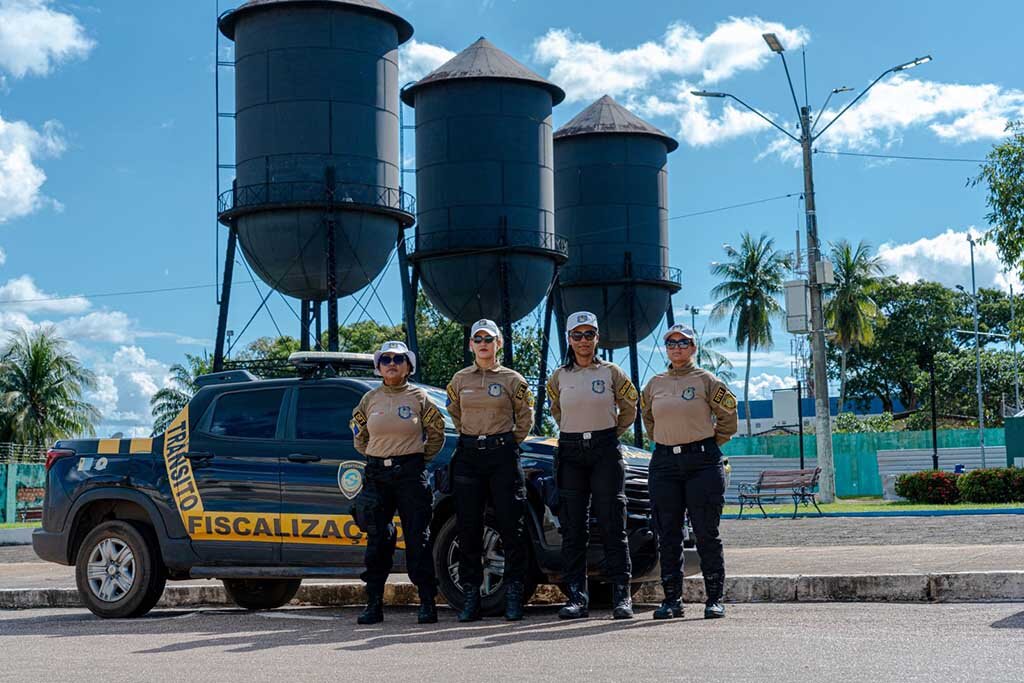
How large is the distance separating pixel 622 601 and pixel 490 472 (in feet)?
4.26

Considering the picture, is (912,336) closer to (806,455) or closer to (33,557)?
(806,455)

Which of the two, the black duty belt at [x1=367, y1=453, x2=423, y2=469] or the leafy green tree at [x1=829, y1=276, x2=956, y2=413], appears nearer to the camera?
the black duty belt at [x1=367, y1=453, x2=423, y2=469]

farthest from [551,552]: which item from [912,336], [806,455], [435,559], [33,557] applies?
[912,336]

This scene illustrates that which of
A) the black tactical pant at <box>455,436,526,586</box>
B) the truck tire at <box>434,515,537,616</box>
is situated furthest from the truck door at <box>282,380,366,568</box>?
the black tactical pant at <box>455,436,526,586</box>

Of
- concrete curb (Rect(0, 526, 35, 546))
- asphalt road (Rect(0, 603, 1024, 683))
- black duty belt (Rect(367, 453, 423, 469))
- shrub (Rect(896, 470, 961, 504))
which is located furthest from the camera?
concrete curb (Rect(0, 526, 35, 546))

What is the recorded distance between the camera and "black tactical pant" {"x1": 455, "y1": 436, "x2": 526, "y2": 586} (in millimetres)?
9531

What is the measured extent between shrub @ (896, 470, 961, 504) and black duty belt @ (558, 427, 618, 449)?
21.5 meters

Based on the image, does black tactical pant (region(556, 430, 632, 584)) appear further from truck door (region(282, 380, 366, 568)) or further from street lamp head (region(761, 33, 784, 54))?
street lamp head (region(761, 33, 784, 54))

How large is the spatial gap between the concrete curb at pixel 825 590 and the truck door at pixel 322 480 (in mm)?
1375

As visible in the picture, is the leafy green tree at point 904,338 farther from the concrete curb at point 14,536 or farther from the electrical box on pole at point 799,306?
the concrete curb at point 14,536

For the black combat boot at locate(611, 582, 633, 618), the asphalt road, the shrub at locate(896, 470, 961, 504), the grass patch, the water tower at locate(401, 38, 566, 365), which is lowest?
the asphalt road

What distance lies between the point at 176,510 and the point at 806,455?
131 feet

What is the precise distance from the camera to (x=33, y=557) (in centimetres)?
2272

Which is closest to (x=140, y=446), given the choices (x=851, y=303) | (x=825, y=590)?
(x=825, y=590)
